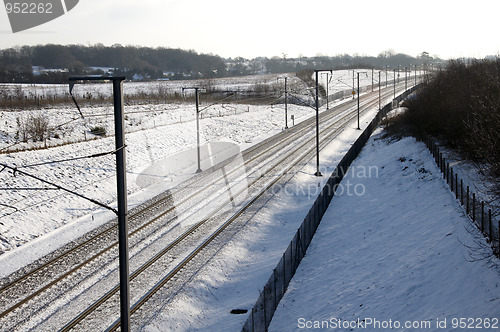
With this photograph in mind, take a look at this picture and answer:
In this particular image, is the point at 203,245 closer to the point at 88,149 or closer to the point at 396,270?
the point at 396,270

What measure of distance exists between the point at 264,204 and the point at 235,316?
1141 cm

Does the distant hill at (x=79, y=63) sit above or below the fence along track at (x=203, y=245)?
above

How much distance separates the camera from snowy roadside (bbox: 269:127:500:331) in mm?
11641

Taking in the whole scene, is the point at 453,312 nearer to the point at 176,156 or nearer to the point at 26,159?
the point at 26,159

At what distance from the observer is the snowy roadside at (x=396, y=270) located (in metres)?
11.6

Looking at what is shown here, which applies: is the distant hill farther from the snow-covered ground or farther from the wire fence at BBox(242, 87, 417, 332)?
the wire fence at BBox(242, 87, 417, 332)

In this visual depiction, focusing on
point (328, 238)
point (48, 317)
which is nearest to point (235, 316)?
point (48, 317)

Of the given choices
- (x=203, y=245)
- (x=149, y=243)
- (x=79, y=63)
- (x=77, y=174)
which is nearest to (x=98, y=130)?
(x=77, y=174)

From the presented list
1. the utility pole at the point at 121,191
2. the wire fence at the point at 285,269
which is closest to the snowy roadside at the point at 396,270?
the wire fence at the point at 285,269

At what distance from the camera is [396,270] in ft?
49.1

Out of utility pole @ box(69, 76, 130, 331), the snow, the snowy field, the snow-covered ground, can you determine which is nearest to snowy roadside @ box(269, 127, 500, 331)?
the snow

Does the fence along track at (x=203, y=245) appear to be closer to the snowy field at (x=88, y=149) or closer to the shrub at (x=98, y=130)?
the snowy field at (x=88, y=149)

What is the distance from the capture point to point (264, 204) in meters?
24.8

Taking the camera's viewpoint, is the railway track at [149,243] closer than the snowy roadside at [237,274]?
No
